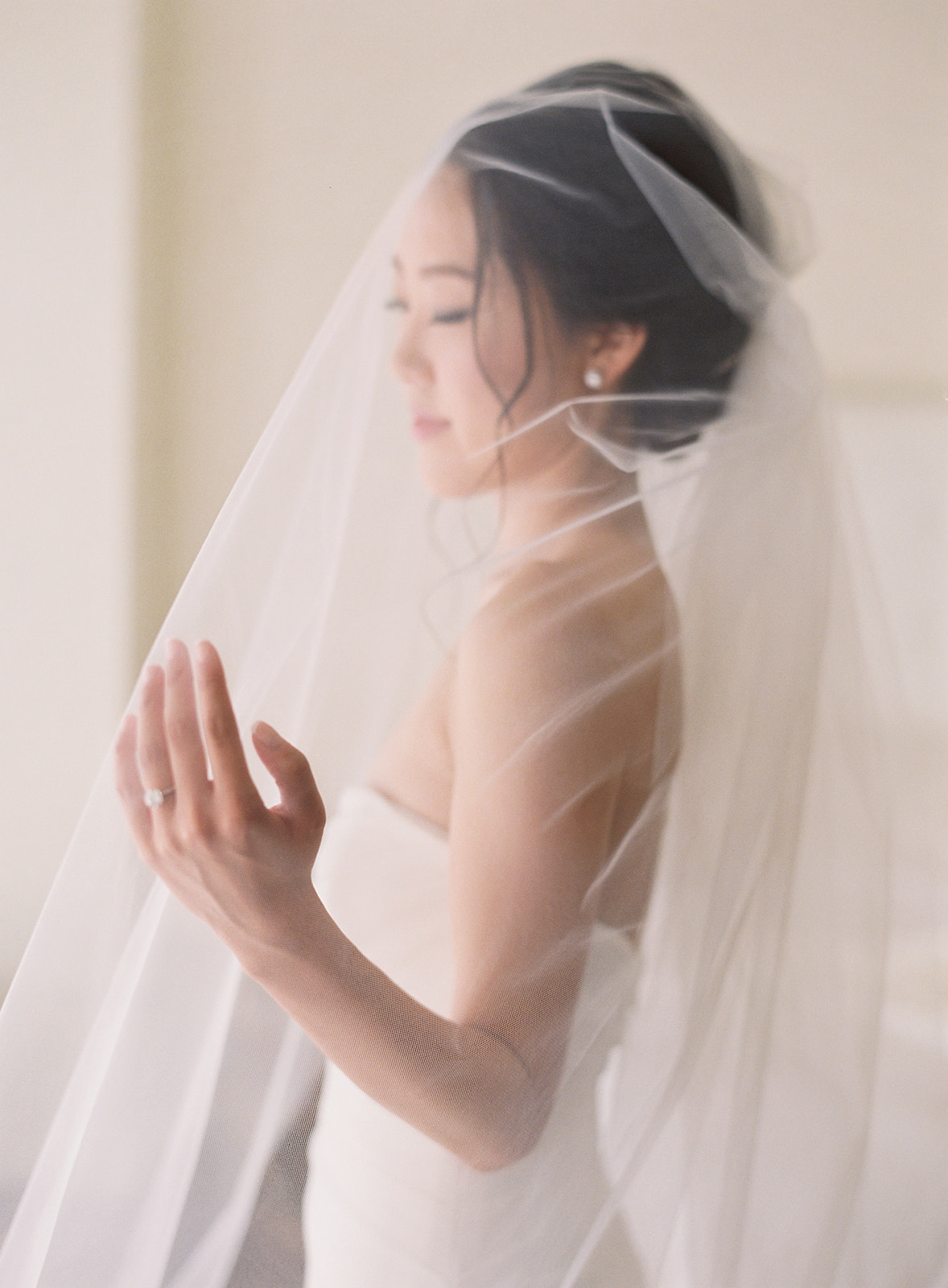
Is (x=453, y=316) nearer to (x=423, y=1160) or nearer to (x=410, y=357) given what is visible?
(x=410, y=357)

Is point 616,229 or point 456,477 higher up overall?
point 616,229

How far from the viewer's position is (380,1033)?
458 mm

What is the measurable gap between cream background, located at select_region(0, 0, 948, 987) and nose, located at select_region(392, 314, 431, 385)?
26.4 inches

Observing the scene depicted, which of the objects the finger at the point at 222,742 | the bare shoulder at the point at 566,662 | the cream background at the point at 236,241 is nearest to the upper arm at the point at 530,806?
the bare shoulder at the point at 566,662

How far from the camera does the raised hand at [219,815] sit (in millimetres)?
439

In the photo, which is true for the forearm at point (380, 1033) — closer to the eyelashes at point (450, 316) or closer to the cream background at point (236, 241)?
the eyelashes at point (450, 316)

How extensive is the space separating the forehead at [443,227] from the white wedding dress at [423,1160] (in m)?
0.31

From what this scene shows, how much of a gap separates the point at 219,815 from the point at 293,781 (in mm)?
36

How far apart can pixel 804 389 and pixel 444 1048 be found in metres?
0.44

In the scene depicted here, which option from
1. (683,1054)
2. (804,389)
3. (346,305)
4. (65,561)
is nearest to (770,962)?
(683,1054)

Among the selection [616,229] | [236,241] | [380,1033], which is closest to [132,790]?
[380,1033]

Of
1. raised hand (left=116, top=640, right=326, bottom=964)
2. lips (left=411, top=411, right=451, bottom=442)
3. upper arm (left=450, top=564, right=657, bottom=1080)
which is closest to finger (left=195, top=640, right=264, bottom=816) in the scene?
raised hand (left=116, top=640, right=326, bottom=964)

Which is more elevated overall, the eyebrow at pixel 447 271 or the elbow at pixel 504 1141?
the eyebrow at pixel 447 271

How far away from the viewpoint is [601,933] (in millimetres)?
534
